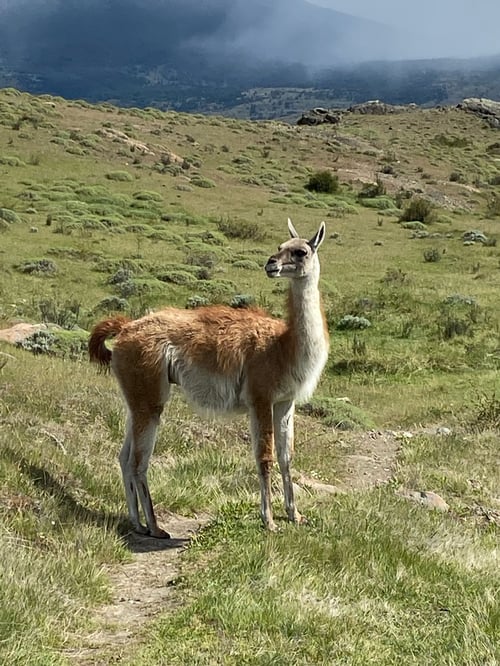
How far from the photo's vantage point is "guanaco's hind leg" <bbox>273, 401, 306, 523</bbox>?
21.2 ft

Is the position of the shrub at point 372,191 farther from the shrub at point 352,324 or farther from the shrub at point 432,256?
the shrub at point 352,324

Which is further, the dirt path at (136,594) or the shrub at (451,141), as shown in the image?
the shrub at (451,141)

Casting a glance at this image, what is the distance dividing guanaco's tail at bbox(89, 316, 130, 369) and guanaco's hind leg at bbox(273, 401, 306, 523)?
144cm

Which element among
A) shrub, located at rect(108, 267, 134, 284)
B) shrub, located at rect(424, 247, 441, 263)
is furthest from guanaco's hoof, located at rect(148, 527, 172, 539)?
shrub, located at rect(424, 247, 441, 263)

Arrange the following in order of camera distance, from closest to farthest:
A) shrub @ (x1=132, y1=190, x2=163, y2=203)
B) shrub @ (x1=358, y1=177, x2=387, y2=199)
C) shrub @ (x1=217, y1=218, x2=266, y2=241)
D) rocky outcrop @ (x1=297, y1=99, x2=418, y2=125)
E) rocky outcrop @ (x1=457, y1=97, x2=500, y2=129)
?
1. shrub @ (x1=217, y1=218, x2=266, y2=241)
2. shrub @ (x1=132, y1=190, x2=163, y2=203)
3. shrub @ (x1=358, y1=177, x2=387, y2=199)
4. rocky outcrop @ (x1=297, y1=99, x2=418, y2=125)
5. rocky outcrop @ (x1=457, y1=97, x2=500, y2=129)

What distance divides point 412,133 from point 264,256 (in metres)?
52.2

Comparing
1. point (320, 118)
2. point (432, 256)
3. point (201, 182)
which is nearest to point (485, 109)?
point (320, 118)

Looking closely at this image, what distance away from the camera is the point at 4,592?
426 centimetres

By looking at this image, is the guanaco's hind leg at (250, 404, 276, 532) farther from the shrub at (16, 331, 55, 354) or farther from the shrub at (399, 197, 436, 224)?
the shrub at (399, 197, 436, 224)

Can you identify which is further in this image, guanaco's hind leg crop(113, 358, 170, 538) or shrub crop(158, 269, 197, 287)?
shrub crop(158, 269, 197, 287)

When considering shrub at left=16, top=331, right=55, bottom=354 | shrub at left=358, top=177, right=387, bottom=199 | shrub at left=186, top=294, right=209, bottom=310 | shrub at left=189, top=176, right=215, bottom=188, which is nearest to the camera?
shrub at left=16, top=331, right=55, bottom=354

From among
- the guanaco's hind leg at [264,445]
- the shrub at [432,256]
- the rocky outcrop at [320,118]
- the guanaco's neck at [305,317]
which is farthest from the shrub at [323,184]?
the guanaco's hind leg at [264,445]

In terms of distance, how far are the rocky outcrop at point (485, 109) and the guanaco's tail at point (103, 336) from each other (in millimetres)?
82012

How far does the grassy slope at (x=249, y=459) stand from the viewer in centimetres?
436
